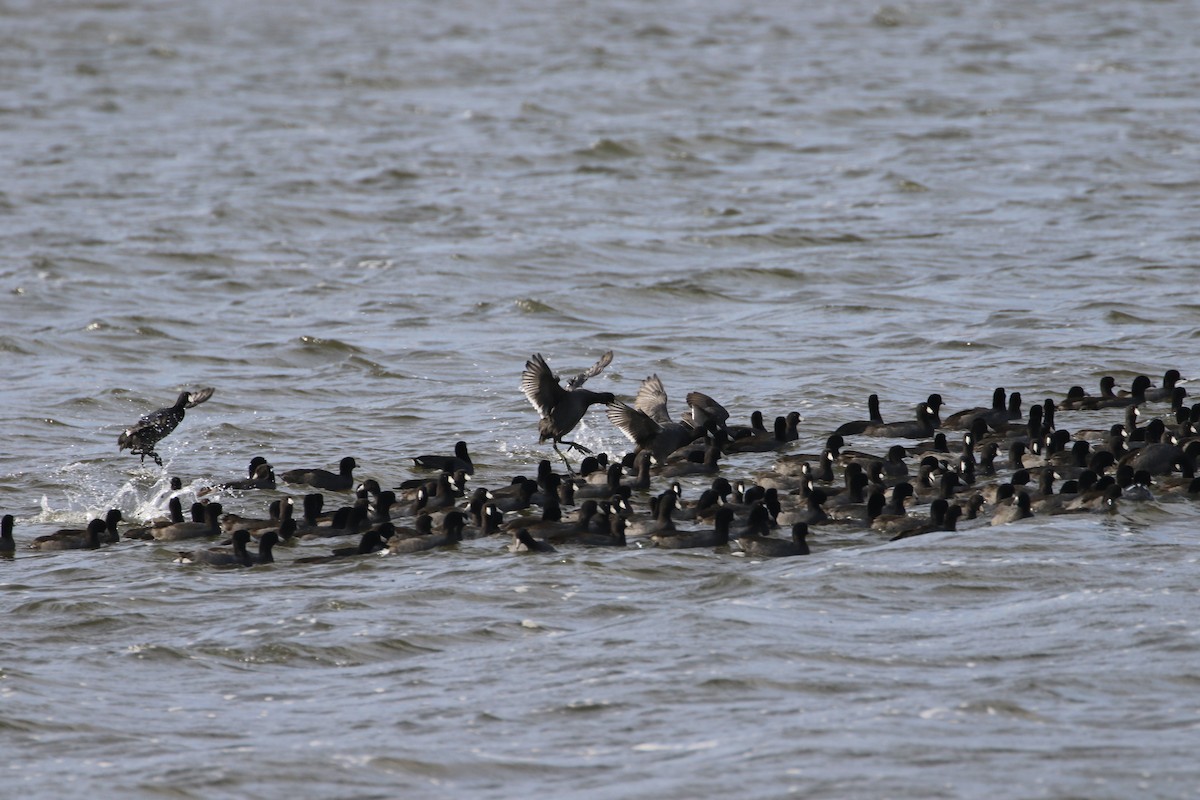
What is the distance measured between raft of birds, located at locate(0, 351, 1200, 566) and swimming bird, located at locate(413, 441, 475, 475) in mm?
22

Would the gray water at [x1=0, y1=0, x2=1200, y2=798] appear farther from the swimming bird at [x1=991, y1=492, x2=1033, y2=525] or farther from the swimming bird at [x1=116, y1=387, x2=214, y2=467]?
the swimming bird at [x1=116, y1=387, x2=214, y2=467]

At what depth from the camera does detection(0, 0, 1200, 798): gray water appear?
11477 mm

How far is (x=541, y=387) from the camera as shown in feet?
60.7

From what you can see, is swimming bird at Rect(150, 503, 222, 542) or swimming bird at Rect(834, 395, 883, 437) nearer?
swimming bird at Rect(150, 503, 222, 542)

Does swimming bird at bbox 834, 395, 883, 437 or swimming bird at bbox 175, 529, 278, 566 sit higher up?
swimming bird at bbox 834, 395, 883, 437

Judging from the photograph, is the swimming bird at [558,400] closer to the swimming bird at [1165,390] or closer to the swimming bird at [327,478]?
the swimming bird at [327,478]

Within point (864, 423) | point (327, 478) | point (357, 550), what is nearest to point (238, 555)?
point (357, 550)

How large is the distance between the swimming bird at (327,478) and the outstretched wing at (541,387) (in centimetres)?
194

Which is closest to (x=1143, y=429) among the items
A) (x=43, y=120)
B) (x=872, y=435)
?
(x=872, y=435)

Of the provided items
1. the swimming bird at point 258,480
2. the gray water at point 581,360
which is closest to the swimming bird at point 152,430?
the gray water at point 581,360

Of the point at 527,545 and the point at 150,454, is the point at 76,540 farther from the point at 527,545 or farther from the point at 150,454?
the point at 527,545

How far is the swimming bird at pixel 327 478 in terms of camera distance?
18047 mm

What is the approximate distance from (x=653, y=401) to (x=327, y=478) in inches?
159

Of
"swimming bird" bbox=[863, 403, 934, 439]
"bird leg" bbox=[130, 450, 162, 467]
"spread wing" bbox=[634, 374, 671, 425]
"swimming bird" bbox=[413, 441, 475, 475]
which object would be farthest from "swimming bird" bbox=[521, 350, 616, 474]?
"bird leg" bbox=[130, 450, 162, 467]
